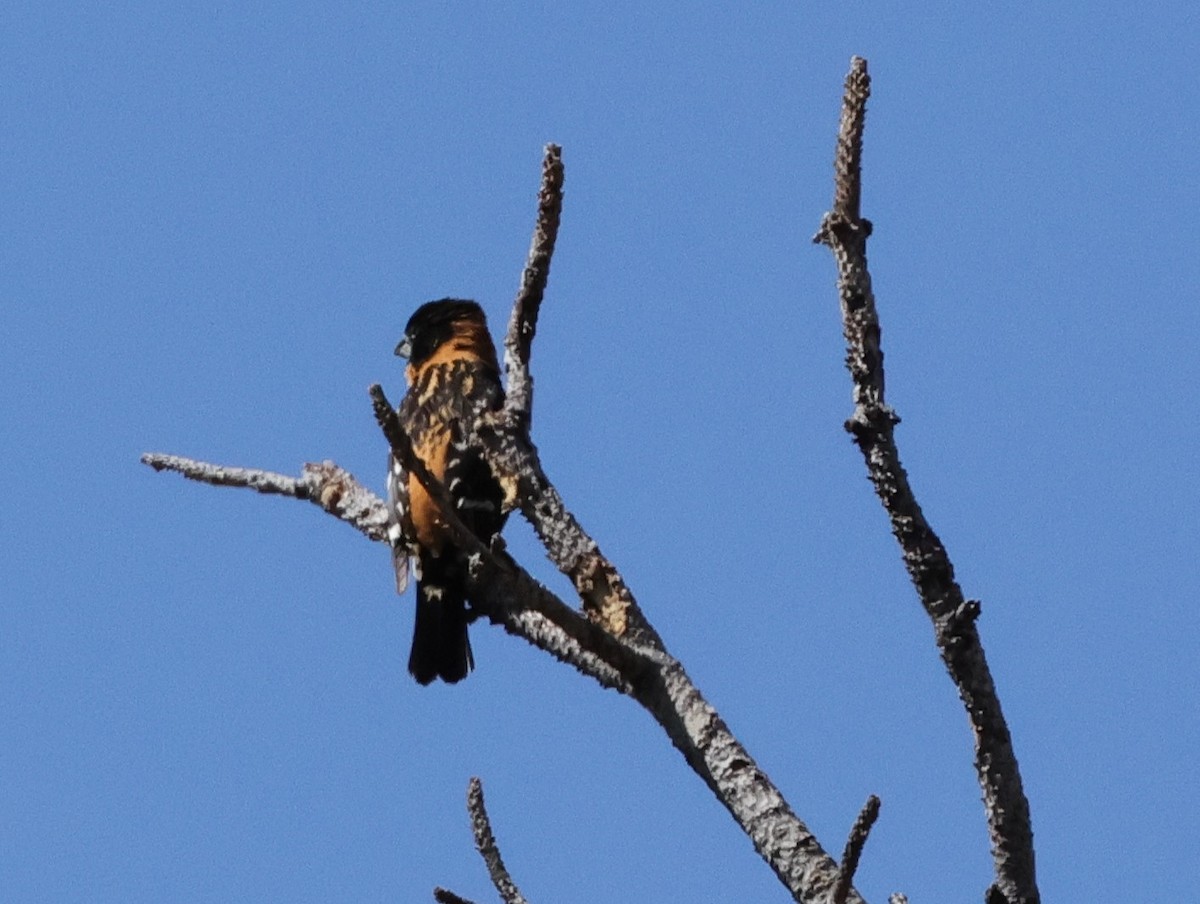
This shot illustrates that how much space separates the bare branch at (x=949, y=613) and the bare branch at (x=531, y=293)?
130 cm

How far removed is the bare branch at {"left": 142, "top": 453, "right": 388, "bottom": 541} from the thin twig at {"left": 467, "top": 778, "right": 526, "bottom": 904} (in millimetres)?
1587

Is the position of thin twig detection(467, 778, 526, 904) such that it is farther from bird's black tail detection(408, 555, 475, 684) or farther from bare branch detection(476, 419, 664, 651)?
bird's black tail detection(408, 555, 475, 684)

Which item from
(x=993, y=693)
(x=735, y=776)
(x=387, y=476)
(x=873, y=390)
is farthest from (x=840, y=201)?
(x=387, y=476)

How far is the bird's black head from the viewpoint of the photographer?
7.34 metres

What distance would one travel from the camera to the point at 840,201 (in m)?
3.14

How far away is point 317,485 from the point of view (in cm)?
491

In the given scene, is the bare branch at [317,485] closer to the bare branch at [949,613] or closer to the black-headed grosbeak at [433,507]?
the black-headed grosbeak at [433,507]

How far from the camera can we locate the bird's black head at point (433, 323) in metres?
7.34

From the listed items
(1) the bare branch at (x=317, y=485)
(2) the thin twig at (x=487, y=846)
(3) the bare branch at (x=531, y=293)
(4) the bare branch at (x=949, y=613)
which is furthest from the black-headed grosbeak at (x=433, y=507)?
(4) the bare branch at (x=949, y=613)

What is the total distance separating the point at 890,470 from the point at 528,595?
0.78m

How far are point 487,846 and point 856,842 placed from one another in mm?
934

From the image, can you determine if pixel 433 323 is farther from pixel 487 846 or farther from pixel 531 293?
pixel 487 846

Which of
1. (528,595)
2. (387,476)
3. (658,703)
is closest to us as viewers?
(528,595)

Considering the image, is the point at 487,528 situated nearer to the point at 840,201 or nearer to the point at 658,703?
the point at 658,703
